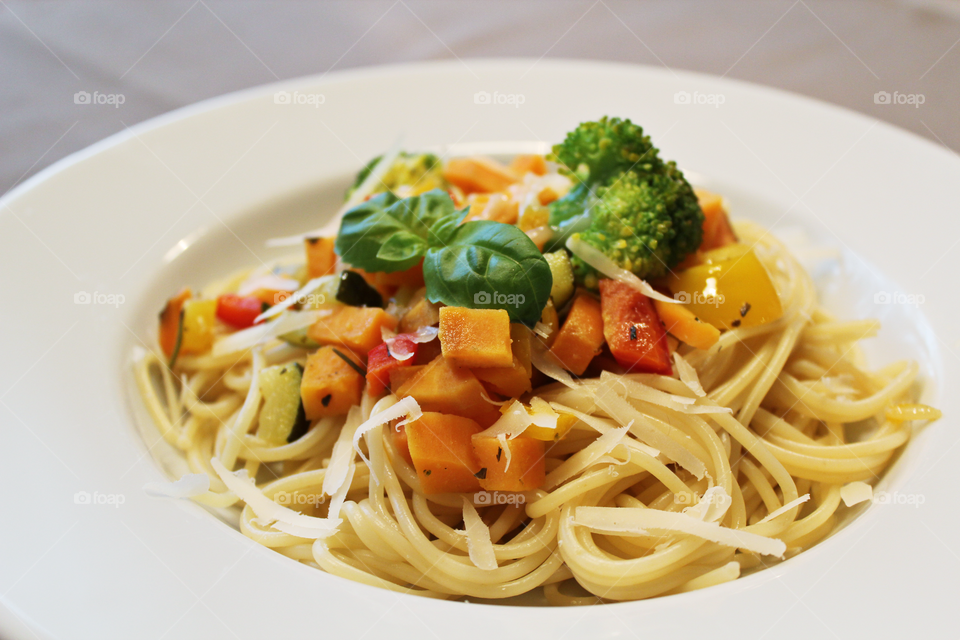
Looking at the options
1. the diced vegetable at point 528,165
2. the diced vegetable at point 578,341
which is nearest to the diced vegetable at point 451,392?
the diced vegetable at point 578,341

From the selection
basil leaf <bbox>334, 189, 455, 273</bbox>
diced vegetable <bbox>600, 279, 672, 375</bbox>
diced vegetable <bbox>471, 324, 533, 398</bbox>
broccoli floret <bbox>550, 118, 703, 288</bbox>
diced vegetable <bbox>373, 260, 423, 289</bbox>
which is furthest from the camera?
diced vegetable <bbox>373, 260, 423, 289</bbox>

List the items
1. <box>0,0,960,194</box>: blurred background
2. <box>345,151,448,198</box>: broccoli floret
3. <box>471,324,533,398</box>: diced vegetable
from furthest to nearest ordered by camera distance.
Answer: <box>0,0,960,194</box>: blurred background
<box>345,151,448,198</box>: broccoli floret
<box>471,324,533,398</box>: diced vegetable

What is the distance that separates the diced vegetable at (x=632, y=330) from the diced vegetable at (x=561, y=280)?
14cm

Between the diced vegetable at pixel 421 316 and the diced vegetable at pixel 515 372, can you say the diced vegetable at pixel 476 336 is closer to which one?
the diced vegetable at pixel 515 372

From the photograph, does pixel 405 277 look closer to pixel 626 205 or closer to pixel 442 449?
pixel 442 449

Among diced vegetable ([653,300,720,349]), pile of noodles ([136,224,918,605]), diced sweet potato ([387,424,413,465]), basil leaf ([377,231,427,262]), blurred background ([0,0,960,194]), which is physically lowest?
pile of noodles ([136,224,918,605])

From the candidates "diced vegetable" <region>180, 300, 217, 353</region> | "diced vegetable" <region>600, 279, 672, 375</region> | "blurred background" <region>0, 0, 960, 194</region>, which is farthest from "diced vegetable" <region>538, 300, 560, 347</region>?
"blurred background" <region>0, 0, 960, 194</region>

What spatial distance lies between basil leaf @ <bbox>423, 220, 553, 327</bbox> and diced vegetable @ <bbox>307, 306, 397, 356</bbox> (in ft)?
1.09

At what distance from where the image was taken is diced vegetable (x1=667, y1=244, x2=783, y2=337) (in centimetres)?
300

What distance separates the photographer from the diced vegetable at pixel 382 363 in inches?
109

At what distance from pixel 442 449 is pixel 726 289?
4.62 ft

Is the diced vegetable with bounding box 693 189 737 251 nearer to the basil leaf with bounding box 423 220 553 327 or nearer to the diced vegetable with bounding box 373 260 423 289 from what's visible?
the basil leaf with bounding box 423 220 553 327

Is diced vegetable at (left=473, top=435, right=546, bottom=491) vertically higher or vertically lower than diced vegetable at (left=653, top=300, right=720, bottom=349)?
lower

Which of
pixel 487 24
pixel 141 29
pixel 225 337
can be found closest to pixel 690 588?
pixel 225 337
